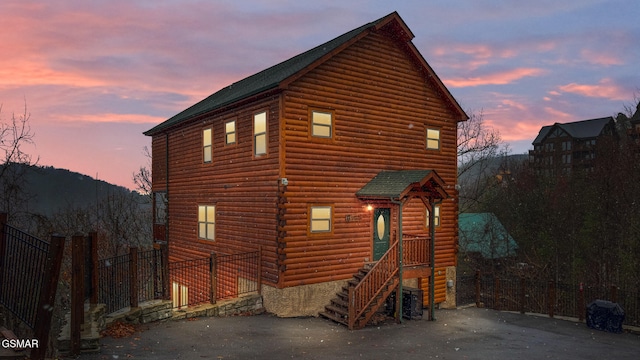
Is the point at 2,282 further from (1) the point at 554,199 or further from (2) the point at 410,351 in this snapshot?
(1) the point at 554,199

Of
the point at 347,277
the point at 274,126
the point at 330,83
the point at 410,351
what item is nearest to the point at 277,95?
the point at 274,126

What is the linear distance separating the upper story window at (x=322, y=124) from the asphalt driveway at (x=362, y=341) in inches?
259

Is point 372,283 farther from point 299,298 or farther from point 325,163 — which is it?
point 325,163

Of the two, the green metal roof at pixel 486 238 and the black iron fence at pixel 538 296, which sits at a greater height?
the green metal roof at pixel 486 238

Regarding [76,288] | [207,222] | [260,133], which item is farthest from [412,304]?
[76,288]

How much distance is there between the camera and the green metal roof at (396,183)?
14.7 meters

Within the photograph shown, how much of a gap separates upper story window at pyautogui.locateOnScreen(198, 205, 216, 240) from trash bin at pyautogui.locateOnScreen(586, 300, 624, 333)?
14.8 m

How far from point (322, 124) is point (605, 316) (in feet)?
39.4

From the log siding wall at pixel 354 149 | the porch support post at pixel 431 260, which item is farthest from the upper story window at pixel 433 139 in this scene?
the porch support post at pixel 431 260

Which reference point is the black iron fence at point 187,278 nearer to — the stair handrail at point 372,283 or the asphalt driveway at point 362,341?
the asphalt driveway at point 362,341

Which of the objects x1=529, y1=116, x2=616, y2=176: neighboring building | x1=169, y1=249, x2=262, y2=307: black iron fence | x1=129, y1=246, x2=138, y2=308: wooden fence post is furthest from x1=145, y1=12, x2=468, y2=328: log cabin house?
x1=529, y1=116, x2=616, y2=176: neighboring building

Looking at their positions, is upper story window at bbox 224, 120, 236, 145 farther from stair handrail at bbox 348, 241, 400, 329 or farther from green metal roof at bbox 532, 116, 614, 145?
green metal roof at bbox 532, 116, 614, 145

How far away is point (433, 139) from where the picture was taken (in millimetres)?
19766

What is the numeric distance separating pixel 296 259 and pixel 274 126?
15.3ft
